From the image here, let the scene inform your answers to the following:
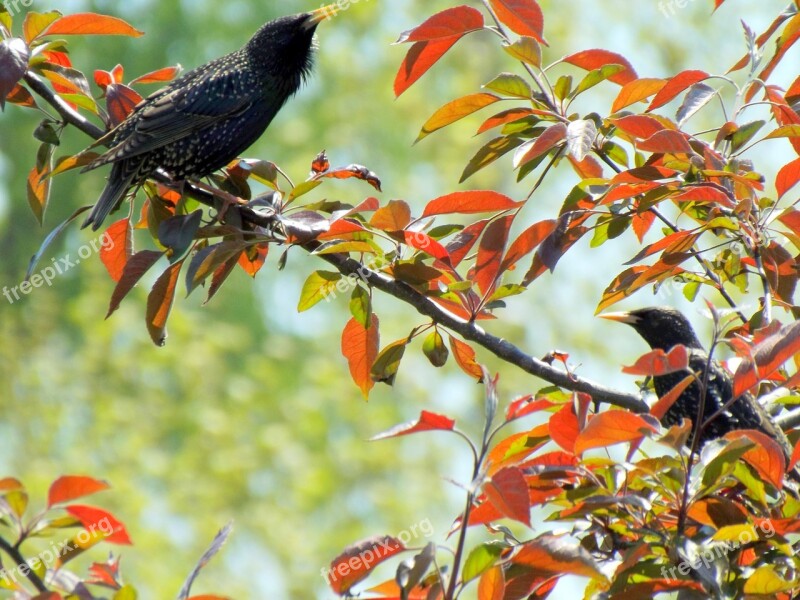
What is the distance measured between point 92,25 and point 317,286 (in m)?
0.97

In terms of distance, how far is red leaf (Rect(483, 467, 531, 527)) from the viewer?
4.69ft

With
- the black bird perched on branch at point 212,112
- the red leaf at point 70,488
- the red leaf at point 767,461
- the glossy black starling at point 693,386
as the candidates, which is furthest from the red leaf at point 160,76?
the red leaf at point 767,461

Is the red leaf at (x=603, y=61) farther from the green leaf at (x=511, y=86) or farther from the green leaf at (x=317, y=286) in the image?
the green leaf at (x=317, y=286)

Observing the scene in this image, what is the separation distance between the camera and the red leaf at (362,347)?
7.28 ft

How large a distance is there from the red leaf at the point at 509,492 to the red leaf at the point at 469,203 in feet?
2.26

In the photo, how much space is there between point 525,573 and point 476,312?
624mm

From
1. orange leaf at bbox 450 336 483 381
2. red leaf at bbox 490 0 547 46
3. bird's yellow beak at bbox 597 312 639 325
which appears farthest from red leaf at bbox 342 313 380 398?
bird's yellow beak at bbox 597 312 639 325

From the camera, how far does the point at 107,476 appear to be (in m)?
9.44

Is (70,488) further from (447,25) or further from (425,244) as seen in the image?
(447,25)

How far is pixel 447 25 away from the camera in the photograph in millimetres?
1970

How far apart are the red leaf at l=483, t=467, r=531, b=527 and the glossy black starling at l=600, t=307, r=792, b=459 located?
108cm

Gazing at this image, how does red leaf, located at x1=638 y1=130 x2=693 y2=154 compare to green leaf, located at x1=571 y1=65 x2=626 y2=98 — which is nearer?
red leaf, located at x1=638 y1=130 x2=693 y2=154

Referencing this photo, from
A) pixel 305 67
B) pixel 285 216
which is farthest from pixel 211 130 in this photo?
pixel 285 216

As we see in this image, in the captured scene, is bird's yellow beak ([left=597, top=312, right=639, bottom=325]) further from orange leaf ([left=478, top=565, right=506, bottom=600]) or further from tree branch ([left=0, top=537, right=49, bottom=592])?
tree branch ([left=0, top=537, right=49, bottom=592])
